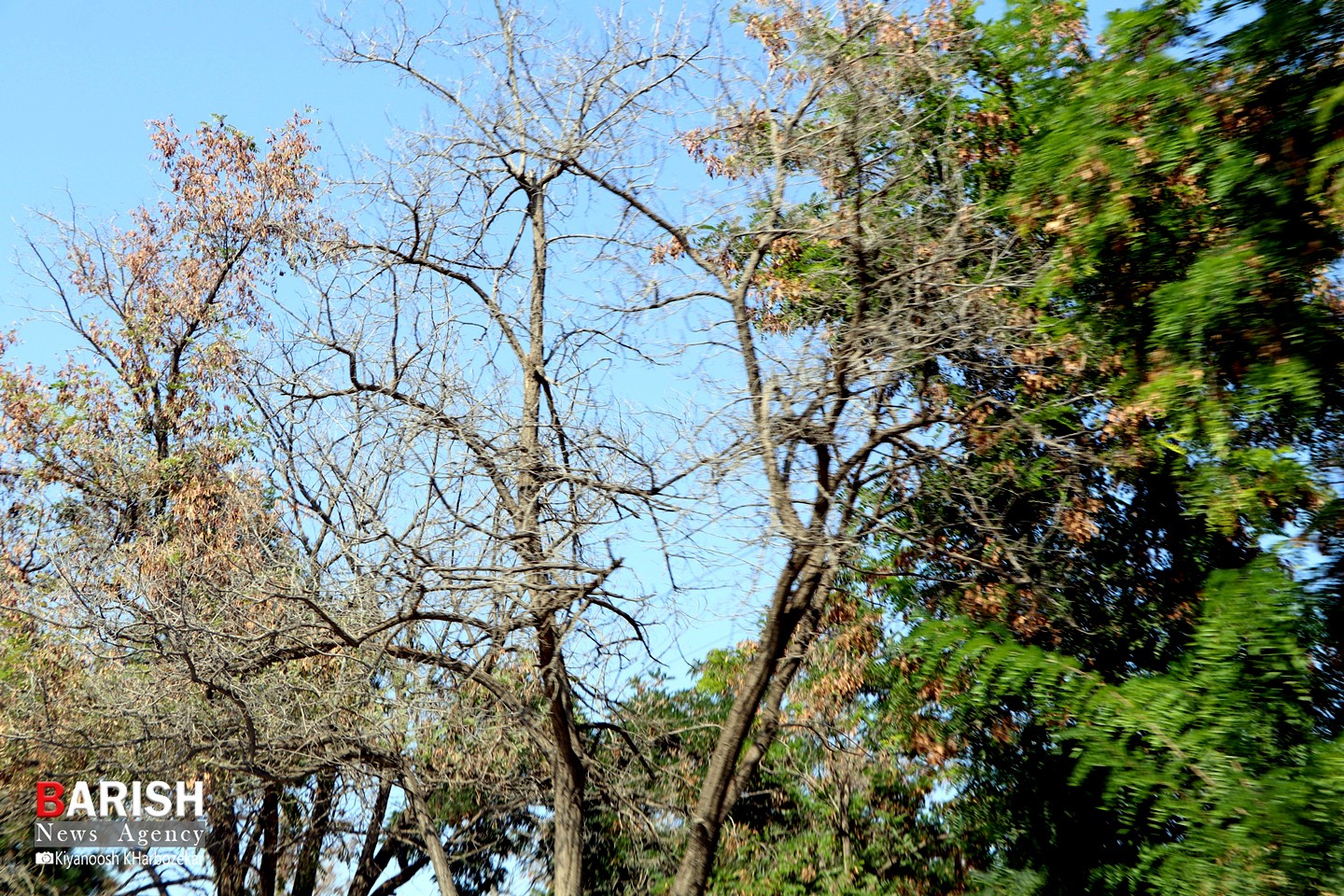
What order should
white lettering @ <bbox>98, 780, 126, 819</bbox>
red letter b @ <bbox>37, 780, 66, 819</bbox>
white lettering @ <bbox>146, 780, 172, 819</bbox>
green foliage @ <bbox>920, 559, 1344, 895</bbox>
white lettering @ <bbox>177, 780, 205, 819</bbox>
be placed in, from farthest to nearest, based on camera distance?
red letter b @ <bbox>37, 780, 66, 819</bbox> → white lettering @ <bbox>98, 780, 126, 819</bbox> → white lettering @ <bbox>146, 780, 172, 819</bbox> → white lettering @ <bbox>177, 780, 205, 819</bbox> → green foliage @ <bbox>920, 559, 1344, 895</bbox>

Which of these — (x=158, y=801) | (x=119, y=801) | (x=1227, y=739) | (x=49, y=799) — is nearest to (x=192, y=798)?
(x=158, y=801)

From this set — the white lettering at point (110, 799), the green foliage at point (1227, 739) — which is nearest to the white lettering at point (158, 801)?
the white lettering at point (110, 799)

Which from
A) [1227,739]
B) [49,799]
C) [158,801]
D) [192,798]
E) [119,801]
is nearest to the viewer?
[1227,739]

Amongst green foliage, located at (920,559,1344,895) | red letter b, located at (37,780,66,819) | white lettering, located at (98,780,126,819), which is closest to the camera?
green foliage, located at (920,559,1344,895)

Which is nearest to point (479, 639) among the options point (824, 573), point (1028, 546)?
point (824, 573)

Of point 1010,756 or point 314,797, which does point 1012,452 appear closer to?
point 1010,756

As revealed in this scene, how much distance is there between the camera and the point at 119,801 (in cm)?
1230

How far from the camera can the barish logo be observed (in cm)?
1199

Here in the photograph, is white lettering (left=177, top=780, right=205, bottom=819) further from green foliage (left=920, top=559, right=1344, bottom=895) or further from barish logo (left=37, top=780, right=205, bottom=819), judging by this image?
green foliage (left=920, top=559, right=1344, bottom=895)

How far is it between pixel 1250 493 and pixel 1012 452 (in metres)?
2.81

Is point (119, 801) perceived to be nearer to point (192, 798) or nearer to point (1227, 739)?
point (192, 798)

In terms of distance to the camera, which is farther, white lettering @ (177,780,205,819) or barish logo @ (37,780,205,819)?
barish logo @ (37,780,205,819)

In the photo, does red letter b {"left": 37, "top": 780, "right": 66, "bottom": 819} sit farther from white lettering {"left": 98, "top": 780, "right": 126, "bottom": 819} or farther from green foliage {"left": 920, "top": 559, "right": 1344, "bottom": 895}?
green foliage {"left": 920, "top": 559, "right": 1344, "bottom": 895}

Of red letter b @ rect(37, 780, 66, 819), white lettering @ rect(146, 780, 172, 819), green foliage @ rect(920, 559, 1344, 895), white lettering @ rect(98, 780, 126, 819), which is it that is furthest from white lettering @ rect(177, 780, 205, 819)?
green foliage @ rect(920, 559, 1344, 895)
